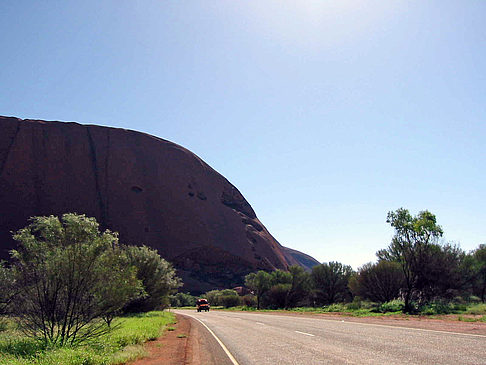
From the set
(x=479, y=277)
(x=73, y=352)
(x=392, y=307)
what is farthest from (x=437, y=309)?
(x=73, y=352)

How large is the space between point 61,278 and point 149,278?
1904 cm

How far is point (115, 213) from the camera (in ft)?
271

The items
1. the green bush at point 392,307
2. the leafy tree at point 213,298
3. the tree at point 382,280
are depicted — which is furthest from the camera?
Result: the leafy tree at point 213,298

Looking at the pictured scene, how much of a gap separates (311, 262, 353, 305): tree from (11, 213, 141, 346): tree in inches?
1582

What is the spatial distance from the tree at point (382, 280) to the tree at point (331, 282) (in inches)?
458

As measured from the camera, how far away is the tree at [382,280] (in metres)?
33.3

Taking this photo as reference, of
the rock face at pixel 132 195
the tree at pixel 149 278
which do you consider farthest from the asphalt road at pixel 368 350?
the rock face at pixel 132 195

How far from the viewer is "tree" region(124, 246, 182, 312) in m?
29.3

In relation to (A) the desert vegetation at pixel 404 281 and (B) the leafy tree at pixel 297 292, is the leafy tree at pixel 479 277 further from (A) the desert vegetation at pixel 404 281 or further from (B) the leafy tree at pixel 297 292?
(B) the leafy tree at pixel 297 292

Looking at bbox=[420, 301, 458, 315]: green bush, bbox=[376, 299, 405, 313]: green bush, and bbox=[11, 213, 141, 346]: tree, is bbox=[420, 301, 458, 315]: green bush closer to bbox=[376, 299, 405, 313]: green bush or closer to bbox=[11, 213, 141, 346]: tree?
bbox=[376, 299, 405, 313]: green bush

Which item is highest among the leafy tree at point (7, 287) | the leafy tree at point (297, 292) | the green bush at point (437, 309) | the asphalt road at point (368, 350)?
the leafy tree at point (7, 287)

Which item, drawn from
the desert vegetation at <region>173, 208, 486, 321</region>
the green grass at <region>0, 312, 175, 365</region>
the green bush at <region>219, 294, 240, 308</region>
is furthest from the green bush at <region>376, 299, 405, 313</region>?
the green bush at <region>219, 294, 240, 308</region>

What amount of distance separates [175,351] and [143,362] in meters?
1.99

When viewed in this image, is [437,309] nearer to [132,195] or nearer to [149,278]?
[149,278]
